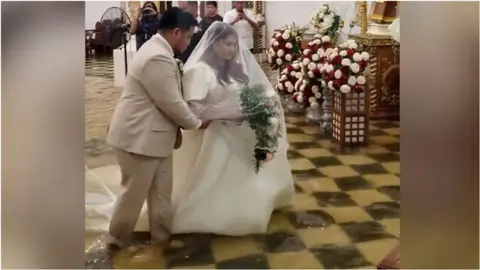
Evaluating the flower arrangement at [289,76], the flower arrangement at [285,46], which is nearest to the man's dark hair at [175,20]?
the flower arrangement at [285,46]

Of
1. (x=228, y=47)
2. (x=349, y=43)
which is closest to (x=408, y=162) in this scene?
(x=228, y=47)

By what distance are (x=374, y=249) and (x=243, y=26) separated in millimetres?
1153

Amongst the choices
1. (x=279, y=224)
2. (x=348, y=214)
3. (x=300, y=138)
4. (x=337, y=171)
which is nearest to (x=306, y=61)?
(x=300, y=138)

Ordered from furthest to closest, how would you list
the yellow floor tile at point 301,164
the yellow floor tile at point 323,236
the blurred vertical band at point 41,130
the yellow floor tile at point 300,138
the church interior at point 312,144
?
1. the yellow floor tile at point 300,138
2. the yellow floor tile at point 301,164
3. the yellow floor tile at point 323,236
4. the church interior at point 312,144
5. the blurred vertical band at point 41,130

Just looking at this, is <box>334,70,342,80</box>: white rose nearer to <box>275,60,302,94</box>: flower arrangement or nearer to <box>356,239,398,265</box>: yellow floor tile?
<box>275,60,302,94</box>: flower arrangement

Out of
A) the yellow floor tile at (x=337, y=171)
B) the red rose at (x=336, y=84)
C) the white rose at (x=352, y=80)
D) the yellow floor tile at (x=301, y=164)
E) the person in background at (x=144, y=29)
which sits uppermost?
the person in background at (x=144, y=29)

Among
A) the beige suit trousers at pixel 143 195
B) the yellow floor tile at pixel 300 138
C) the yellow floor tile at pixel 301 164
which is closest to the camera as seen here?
the beige suit trousers at pixel 143 195

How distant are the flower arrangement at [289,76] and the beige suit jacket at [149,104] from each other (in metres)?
2.42

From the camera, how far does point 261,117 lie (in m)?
2.82

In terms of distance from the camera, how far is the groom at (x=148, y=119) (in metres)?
2.45

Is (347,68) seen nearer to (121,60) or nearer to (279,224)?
(279,224)

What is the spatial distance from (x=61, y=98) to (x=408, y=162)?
1.75 ft

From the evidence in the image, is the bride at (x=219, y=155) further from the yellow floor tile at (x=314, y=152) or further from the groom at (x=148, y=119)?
the yellow floor tile at (x=314, y=152)

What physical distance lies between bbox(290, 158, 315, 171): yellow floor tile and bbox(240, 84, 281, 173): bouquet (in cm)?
87
